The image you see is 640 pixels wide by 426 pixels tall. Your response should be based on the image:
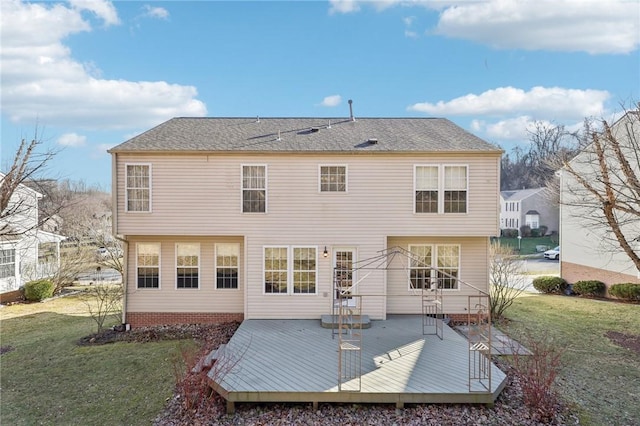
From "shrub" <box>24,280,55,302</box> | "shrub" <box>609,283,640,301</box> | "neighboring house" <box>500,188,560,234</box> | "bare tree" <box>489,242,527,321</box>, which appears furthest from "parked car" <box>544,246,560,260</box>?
"shrub" <box>24,280,55,302</box>

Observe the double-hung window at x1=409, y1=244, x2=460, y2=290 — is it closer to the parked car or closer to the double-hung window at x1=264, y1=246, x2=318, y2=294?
the double-hung window at x1=264, y1=246, x2=318, y2=294

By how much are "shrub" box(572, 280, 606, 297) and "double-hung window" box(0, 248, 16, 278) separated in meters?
29.8

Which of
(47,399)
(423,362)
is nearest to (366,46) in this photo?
(423,362)

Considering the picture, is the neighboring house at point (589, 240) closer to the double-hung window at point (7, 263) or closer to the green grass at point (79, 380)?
the green grass at point (79, 380)

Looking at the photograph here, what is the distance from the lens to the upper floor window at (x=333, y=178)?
40.8 ft

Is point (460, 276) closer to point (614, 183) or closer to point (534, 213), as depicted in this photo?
point (614, 183)

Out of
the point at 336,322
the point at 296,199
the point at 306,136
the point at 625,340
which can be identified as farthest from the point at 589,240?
the point at 296,199

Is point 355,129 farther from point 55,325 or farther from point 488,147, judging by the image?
point 55,325

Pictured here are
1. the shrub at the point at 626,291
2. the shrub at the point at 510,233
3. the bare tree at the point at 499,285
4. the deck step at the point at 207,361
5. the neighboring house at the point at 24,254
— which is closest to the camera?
the deck step at the point at 207,361

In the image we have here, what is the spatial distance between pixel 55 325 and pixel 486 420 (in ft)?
53.1

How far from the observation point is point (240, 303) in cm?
1298

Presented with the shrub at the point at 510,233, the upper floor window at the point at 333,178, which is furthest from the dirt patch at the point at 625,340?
the shrub at the point at 510,233

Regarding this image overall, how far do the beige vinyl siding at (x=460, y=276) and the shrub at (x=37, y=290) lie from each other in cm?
1845

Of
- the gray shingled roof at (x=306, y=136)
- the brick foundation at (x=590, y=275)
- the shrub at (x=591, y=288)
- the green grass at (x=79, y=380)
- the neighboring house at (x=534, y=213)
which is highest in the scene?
the gray shingled roof at (x=306, y=136)
